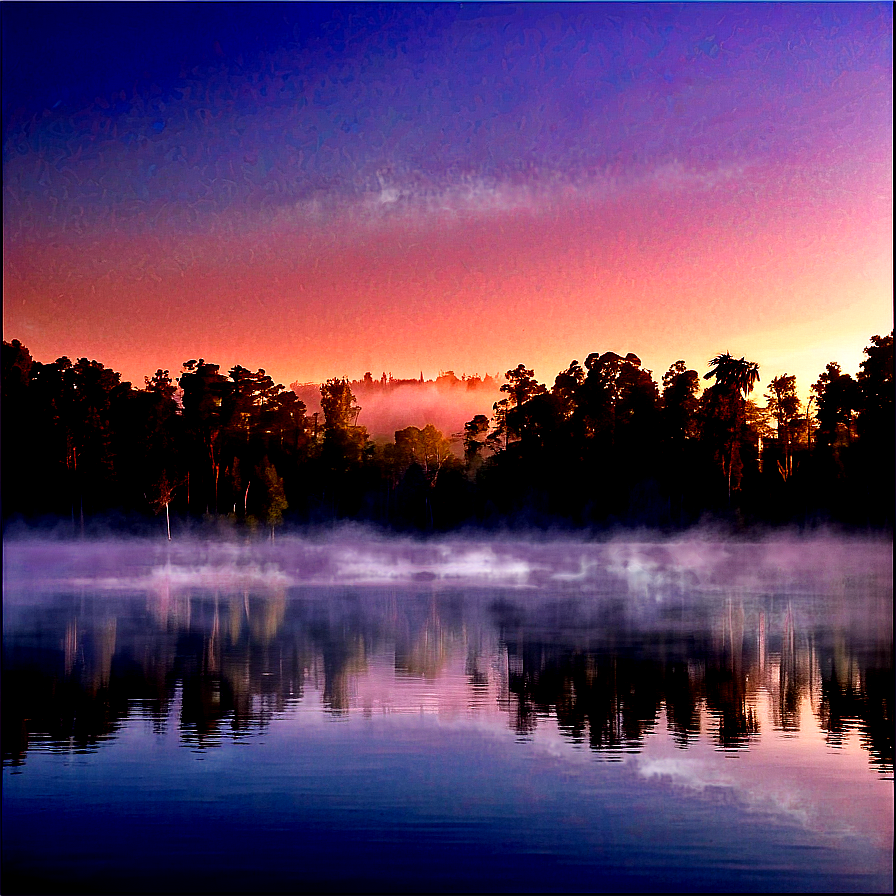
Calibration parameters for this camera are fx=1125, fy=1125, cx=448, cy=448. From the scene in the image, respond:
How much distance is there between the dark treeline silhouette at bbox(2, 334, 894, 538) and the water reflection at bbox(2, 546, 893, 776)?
159 ft

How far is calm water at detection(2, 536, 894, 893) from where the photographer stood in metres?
8.63

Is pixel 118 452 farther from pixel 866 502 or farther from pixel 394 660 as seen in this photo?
pixel 394 660

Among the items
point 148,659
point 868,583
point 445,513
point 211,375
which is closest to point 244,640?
point 148,659

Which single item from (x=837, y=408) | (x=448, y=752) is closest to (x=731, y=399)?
(x=837, y=408)

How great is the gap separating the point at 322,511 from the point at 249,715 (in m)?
91.8

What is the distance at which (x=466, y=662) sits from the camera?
18.6m

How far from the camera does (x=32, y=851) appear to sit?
888 centimetres

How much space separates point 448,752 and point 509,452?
8564 centimetres

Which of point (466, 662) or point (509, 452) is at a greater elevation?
point (509, 452)

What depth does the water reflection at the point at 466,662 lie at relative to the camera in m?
13.5

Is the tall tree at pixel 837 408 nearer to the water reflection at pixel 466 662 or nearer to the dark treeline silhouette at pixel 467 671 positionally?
the water reflection at pixel 466 662

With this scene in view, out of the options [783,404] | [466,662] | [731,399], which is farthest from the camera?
[783,404]

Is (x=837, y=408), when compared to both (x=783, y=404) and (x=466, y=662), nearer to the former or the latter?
(x=783, y=404)

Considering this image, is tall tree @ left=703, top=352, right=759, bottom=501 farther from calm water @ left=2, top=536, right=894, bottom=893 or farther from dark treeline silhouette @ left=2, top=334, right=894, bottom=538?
calm water @ left=2, top=536, right=894, bottom=893
